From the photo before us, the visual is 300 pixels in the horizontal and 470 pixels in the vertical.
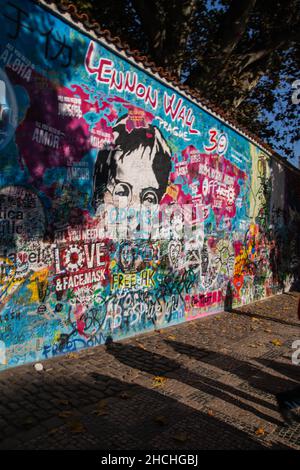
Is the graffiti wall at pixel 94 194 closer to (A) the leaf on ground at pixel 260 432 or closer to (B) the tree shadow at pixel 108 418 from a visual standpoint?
(B) the tree shadow at pixel 108 418

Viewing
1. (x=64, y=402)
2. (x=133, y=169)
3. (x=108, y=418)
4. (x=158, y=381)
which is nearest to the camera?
(x=108, y=418)

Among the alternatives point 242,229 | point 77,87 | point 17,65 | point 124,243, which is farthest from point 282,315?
point 17,65

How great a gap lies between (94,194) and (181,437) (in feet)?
11.9

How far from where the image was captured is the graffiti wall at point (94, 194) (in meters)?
4.87

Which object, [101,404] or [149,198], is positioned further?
[149,198]

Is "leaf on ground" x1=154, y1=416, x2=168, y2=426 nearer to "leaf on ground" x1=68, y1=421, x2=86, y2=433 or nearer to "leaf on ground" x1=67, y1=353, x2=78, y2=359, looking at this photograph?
"leaf on ground" x1=68, y1=421, x2=86, y2=433

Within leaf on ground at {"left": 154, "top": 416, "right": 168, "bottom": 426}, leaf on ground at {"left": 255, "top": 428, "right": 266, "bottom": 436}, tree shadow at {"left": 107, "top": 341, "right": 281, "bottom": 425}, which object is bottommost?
tree shadow at {"left": 107, "top": 341, "right": 281, "bottom": 425}

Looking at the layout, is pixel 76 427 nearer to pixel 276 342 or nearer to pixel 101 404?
pixel 101 404

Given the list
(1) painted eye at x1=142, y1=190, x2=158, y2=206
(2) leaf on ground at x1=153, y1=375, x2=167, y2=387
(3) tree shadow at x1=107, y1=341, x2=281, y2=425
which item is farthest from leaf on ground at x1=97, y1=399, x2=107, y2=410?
(1) painted eye at x1=142, y1=190, x2=158, y2=206

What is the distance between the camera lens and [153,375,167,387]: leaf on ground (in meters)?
4.66

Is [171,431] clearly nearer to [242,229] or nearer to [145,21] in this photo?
[242,229]

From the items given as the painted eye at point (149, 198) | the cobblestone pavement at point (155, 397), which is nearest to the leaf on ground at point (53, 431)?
the cobblestone pavement at point (155, 397)

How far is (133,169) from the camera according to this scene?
6.62 meters

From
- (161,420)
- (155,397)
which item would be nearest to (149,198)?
(155,397)
